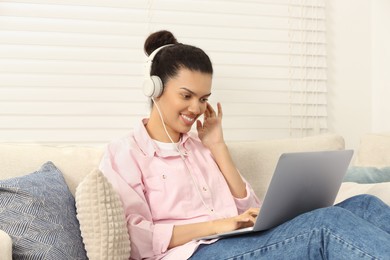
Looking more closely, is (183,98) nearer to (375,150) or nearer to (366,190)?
(366,190)

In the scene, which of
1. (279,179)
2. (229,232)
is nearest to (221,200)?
(229,232)

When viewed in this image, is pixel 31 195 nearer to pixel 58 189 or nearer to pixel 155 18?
pixel 58 189

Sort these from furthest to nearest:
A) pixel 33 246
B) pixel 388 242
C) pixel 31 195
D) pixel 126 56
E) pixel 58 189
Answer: pixel 126 56
pixel 58 189
pixel 31 195
pixel 33 246
pixel 388 242

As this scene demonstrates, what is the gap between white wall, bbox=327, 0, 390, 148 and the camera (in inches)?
105

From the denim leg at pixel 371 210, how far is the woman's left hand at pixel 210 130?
1.72ft

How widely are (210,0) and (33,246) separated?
141cm

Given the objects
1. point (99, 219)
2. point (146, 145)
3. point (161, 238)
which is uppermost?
point (146, 145)

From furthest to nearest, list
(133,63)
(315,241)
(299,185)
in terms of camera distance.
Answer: (133,63)
(299,185)
(315,241)

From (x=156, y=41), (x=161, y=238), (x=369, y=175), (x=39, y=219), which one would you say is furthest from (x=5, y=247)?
(x=369, y=175)

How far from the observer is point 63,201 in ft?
5.50

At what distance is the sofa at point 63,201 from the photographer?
59.0 inches

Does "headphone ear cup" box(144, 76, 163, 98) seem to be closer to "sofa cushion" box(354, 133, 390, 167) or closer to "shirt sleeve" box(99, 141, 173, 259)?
"shirt sleeve" box(99, 141, 173, 259)

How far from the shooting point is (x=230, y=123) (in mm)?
2488

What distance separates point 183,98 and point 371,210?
2.27 ft
